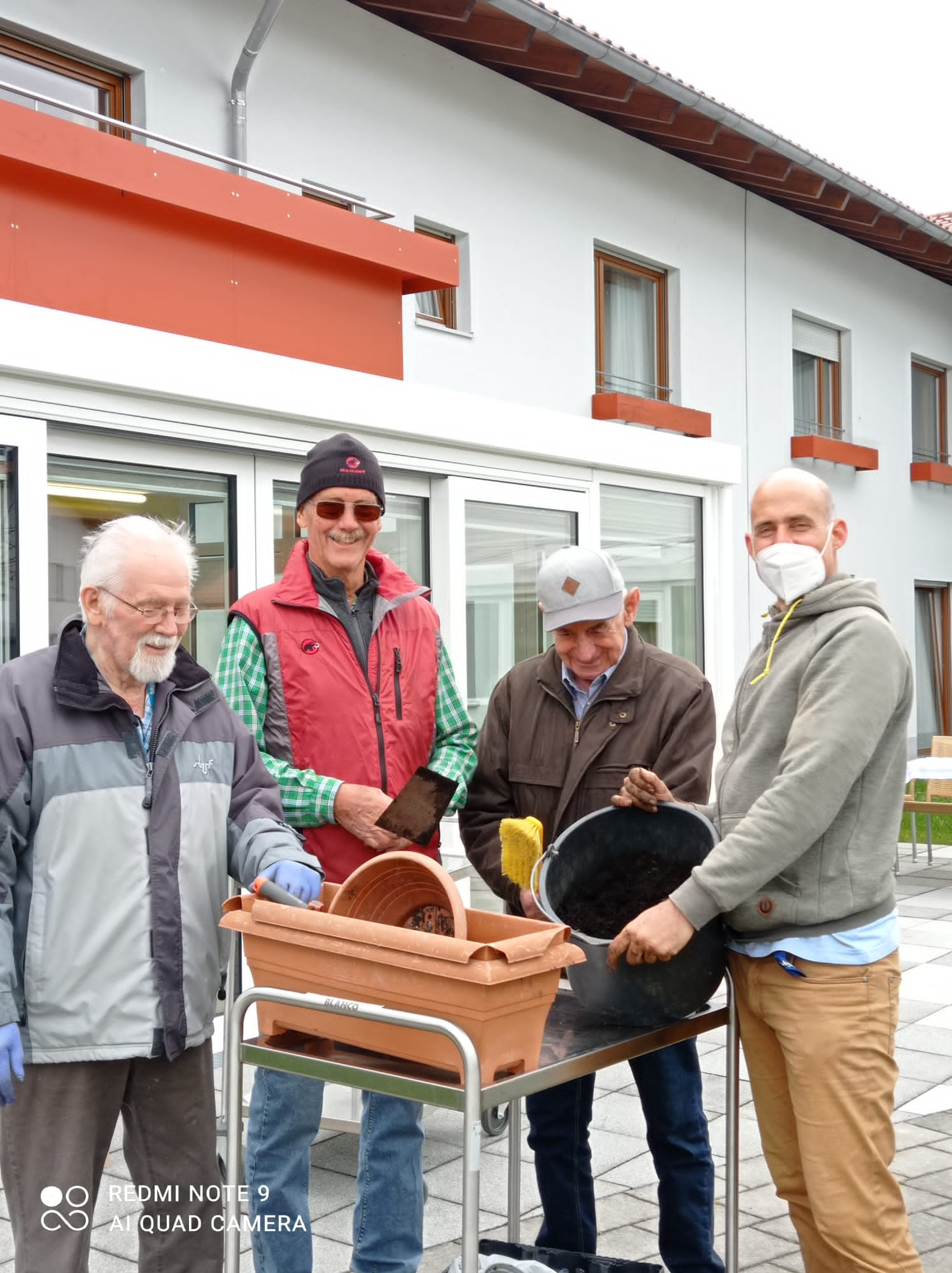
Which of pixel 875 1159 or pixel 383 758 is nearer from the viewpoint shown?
pixel 875 1159

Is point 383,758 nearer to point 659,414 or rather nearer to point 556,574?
point 556,574

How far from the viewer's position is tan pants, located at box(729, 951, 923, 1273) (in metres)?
2.46

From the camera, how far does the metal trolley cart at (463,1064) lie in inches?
85.4

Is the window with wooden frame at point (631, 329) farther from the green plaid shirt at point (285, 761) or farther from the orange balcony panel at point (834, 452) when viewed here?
the green plaid shirt at point (285, 761)

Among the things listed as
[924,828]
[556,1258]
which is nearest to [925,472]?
[924,828]

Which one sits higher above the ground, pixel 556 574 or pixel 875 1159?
pixel 556 574

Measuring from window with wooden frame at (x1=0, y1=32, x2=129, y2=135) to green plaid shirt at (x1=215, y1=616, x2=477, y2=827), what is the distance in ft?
18.7

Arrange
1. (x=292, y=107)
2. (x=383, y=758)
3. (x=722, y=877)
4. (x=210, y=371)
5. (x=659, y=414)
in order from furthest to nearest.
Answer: (x=659, y=414) → (x=292, y=107) → (x=210, y=371) → (x=383, y=758) → (x=722, y=877)

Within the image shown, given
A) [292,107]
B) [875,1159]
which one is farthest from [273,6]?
[875,1159]

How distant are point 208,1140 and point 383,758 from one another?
89cm

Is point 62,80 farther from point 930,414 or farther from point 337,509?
point 930,414

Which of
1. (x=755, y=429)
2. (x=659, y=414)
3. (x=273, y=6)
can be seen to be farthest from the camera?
(x=755, y=429)

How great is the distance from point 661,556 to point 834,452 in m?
8.26

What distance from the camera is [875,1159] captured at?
8.12ft
